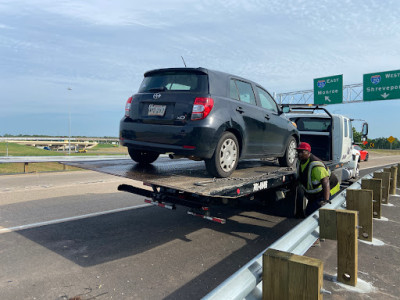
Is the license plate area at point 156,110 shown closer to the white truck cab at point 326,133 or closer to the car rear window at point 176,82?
the car rear window at point 176,82

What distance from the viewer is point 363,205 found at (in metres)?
4.78

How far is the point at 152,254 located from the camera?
4.41 metres

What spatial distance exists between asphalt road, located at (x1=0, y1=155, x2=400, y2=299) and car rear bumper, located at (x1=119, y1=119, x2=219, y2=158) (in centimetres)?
146

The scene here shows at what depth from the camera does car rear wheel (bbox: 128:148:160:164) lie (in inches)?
211

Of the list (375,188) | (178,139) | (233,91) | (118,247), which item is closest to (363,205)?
(375,188)

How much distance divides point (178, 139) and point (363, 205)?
2970 mm

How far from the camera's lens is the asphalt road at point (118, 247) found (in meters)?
3.44

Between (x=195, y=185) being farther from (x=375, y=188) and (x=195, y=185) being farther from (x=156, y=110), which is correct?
(x=375, y=188)

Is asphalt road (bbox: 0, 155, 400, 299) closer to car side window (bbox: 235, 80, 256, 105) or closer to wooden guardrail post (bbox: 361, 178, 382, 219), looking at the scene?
wooden guardrail post (bbox: 361, 178, 382, 219)

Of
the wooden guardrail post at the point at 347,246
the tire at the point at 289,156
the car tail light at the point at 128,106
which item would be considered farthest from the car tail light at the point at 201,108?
the tire at the point at 289,156

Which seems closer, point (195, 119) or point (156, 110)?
point (195, 119)

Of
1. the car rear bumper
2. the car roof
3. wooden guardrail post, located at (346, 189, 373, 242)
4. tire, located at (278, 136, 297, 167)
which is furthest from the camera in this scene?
tire, located at (278, 136, 297, 167)

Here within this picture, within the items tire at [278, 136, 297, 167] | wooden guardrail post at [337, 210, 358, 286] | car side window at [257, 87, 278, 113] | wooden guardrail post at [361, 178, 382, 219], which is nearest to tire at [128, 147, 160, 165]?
car side window at [257, 87, 278, 113]

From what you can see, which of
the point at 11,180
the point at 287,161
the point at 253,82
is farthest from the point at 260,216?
the point at 11,180
